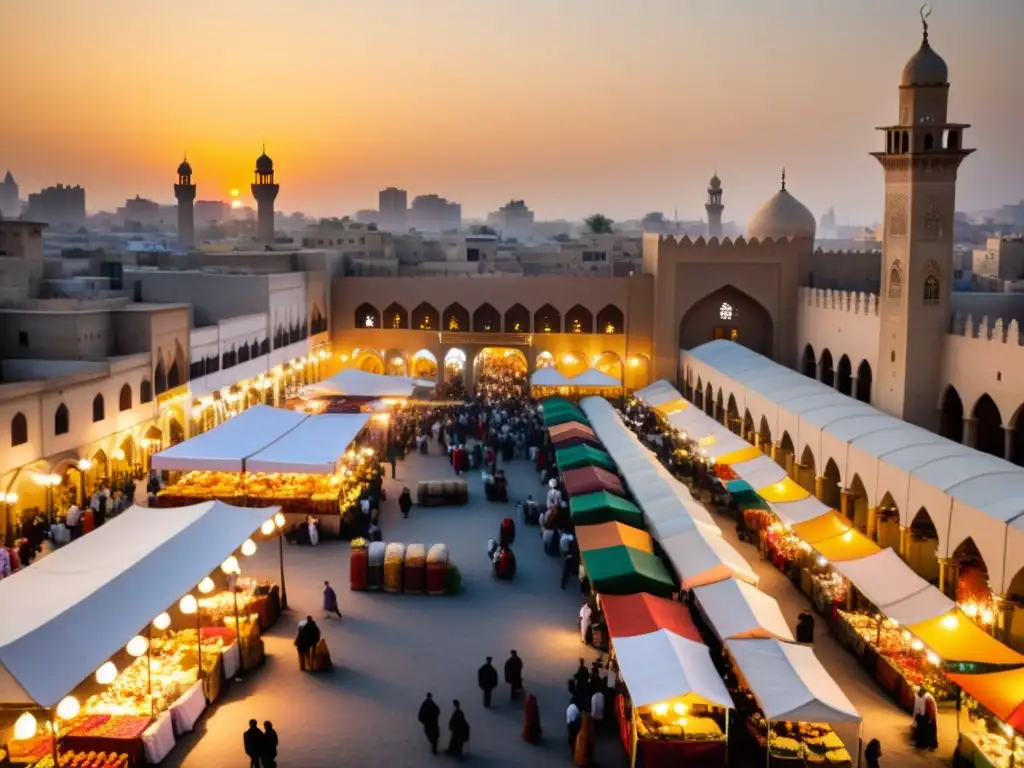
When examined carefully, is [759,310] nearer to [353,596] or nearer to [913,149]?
[913,149]

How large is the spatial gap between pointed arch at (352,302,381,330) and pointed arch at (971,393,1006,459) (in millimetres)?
20425

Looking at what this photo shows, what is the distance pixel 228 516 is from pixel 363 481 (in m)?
6.81

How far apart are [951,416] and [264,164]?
37.4 metres

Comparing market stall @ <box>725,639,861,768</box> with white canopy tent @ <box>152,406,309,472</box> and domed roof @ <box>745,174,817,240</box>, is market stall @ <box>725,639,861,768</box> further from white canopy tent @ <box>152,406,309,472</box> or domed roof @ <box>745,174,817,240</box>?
domed roof @ <box>745,174,817,240</box>

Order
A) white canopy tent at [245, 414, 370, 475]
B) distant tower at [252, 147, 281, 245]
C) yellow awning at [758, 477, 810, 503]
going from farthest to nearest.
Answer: distant tower at [252, 147, 281, 245] < white canopy tent at [245, 414, 370, 475] < yellow awning at [758, 477, 810, 503]

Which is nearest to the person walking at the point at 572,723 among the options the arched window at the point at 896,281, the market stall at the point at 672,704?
the market stall at the point at 672,704

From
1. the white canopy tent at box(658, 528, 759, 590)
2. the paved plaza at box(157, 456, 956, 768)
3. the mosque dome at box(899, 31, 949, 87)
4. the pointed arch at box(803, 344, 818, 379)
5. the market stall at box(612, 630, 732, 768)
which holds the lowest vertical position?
the paved plaza at box(157, 456, 956, 768)

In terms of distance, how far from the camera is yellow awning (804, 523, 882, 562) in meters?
13.8

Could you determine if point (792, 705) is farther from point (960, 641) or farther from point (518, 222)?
point (518, 222)

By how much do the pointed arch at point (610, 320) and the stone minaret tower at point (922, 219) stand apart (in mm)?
13687

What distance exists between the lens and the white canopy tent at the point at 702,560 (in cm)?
1255

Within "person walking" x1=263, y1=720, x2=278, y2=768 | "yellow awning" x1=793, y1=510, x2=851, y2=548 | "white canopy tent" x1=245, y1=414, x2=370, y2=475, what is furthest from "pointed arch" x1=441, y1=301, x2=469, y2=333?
"person walking" x1=263, y1=720, x2=278, y2=768

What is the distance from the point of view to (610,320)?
3353 cm

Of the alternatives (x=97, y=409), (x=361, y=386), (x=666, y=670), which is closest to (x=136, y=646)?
(x=666, y=670)
